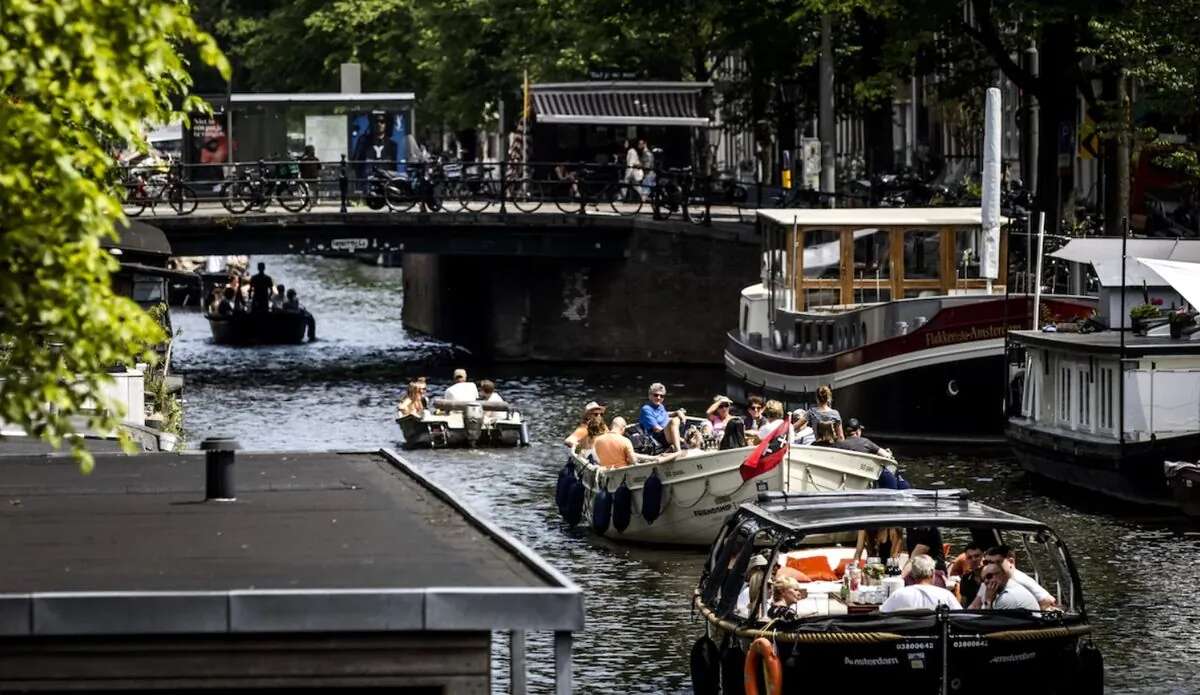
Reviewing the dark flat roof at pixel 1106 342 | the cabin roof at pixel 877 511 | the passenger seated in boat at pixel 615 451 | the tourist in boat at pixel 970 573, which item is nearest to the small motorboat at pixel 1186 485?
the dark flat roof at pixel 1106 342

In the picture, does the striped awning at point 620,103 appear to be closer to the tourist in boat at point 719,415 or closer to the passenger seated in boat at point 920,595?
the tourist in boat at point 719,415

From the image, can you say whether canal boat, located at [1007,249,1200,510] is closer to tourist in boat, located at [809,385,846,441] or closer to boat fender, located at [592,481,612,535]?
tourist in boat, located at [809,385,846,441]

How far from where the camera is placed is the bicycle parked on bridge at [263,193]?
181 feet

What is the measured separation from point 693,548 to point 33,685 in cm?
1747

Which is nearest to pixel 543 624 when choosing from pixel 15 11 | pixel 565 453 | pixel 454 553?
pixel 454 553

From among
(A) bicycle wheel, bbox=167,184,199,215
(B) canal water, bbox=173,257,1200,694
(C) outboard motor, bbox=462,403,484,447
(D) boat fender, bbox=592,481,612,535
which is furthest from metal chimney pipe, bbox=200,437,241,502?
(A) bicycle wheel, bbox=167,184,199,215

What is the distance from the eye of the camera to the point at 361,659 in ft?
40.8

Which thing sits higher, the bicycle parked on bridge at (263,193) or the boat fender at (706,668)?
the bicycle parked on bridge at (263,193)

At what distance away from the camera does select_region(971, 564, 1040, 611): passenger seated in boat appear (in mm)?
18812

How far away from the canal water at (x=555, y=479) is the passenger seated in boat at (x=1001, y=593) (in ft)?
10.0

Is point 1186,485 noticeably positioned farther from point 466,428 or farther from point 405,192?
point 405,192

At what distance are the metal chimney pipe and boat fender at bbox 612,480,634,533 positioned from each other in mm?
13175

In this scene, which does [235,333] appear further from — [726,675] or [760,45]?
[726,675]

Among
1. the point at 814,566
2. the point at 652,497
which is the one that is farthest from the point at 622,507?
the point at 814,566
